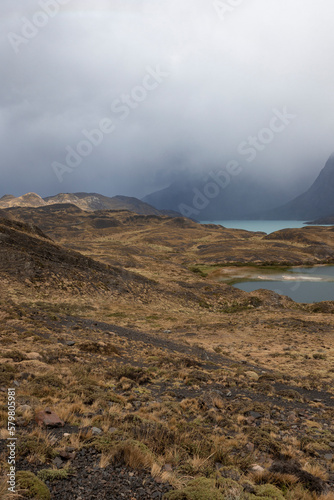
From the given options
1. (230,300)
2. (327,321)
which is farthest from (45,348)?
(230,300)

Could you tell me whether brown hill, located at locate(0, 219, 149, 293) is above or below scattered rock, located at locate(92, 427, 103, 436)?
above

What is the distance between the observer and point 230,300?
48.6 meters

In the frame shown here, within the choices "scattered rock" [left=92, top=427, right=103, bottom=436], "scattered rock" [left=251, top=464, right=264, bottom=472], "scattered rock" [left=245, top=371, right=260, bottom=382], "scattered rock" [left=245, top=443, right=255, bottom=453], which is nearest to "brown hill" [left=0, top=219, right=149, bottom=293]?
"scattered rock" [left=245, top=371, right=260, bottom=382]

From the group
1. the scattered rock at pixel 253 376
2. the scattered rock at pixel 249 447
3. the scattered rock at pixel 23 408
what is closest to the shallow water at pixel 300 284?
the scattered rock at pixel 253 376

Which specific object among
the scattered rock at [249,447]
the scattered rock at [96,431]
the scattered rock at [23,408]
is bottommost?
the scattered rock at [249,447]

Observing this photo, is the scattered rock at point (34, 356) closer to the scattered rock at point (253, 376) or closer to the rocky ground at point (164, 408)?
the rocky ground at point (164, 408)

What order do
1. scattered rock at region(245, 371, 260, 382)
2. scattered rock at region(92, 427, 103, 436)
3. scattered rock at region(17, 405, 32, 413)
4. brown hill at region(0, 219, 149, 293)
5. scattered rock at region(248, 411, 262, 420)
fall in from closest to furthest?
scattered rock at region(92, 427, 103, 436) < scattered rock at region(17, 405, 32, 413) < scattered rock at region(248, 411, 262, 420) < scattered rock at region(245, 371, 260, 382) < brown hill at region(0, 219, 149, 293)

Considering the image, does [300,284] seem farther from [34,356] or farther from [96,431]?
[96,431]

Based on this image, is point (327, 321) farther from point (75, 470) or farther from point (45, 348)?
point (75, 470)

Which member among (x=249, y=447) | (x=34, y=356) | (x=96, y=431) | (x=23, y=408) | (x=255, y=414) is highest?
(x=23, y=408)

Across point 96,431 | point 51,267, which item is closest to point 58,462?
point 96,431

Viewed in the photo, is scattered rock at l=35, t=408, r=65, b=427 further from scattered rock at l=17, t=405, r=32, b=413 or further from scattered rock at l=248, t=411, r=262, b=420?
scattered rock at l=248, t=411, r=262, b=420

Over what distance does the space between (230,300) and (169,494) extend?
150 feet

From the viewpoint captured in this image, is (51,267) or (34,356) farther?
Result: (51,267)
